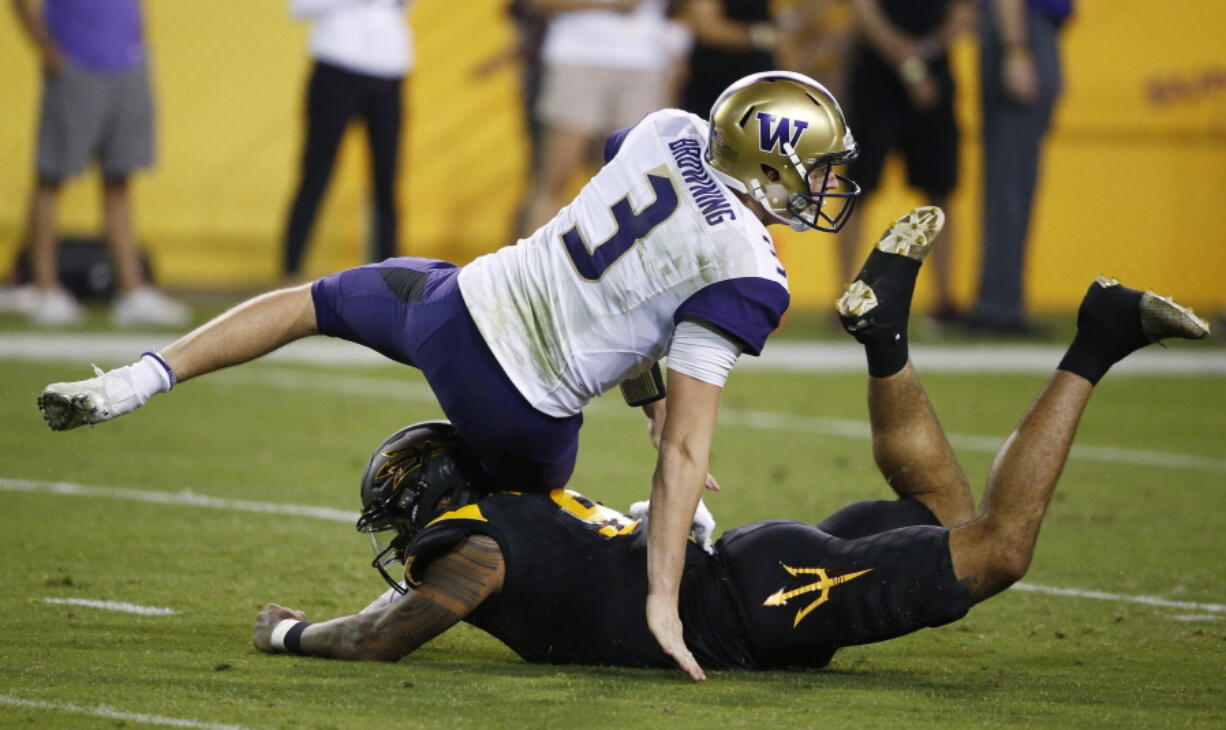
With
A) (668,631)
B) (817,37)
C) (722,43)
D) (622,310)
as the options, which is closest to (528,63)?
(817,37)

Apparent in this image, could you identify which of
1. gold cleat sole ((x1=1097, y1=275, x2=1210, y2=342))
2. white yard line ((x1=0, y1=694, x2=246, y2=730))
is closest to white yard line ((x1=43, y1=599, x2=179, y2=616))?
white yard line ((x1=0, y1=694, x2=246, y2=730))

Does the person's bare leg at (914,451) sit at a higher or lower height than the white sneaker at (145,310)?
higher

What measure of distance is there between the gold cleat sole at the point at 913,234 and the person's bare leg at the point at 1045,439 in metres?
0.44

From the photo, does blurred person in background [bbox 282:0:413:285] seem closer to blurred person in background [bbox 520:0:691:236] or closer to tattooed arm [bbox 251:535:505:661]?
blurred person in background [bbox 520:0:691:236]

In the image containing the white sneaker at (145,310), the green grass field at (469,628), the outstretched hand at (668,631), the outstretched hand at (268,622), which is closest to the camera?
the green grass field at (469,628)

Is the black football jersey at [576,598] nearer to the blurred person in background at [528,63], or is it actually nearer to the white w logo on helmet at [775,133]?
the white w logo on helmet at [775,133]

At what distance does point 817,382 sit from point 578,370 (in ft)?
19.4

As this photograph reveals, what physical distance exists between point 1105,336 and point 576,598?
1.45 m

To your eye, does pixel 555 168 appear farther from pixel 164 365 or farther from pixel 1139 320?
pixel 1139 320

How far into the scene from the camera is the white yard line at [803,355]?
10.2 metres

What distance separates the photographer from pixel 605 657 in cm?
457

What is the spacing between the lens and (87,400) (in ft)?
15.2

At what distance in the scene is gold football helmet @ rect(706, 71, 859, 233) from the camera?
4.71m

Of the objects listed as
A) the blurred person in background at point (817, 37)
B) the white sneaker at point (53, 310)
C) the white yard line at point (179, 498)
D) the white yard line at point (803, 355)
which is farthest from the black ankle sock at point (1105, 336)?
the blurred person in background at point (817, 37)
